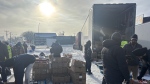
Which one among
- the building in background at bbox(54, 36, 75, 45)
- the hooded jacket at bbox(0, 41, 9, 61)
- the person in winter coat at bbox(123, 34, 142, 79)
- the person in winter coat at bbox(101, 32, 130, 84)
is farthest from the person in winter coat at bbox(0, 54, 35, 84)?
the building in background at bbox(54, 36, 75, 45)

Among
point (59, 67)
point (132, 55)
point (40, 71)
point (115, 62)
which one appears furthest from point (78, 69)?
point (115, 62)

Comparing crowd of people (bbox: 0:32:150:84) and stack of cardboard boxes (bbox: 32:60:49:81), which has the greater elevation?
crowd of people (bbox: 0:32:150:84)

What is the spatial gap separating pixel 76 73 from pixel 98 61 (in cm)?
551

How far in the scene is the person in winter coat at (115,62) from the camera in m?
3.25

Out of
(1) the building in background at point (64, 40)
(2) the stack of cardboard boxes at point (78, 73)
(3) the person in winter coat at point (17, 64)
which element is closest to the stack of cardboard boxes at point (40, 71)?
(2) the stack of cardboard boxes at point (78, 73)

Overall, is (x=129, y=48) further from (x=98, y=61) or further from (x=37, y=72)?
(x=98, y=61)

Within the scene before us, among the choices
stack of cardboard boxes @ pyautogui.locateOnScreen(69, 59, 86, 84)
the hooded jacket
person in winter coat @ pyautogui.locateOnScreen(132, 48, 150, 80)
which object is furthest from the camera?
the hooded jacket

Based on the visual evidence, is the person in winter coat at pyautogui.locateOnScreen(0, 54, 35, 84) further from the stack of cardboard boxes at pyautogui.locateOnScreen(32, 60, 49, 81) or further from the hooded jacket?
the hooded jacket

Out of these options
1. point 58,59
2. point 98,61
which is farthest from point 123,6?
point 58,59

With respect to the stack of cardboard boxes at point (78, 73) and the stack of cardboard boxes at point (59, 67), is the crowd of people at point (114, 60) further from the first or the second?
the stack of cardboard boxes at point (78, 73)

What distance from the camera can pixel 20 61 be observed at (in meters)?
4.70

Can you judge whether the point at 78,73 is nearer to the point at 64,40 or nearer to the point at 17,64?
the point at 17,64

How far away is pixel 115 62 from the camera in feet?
11.1

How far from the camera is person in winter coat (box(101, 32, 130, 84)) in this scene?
3.25 meters
